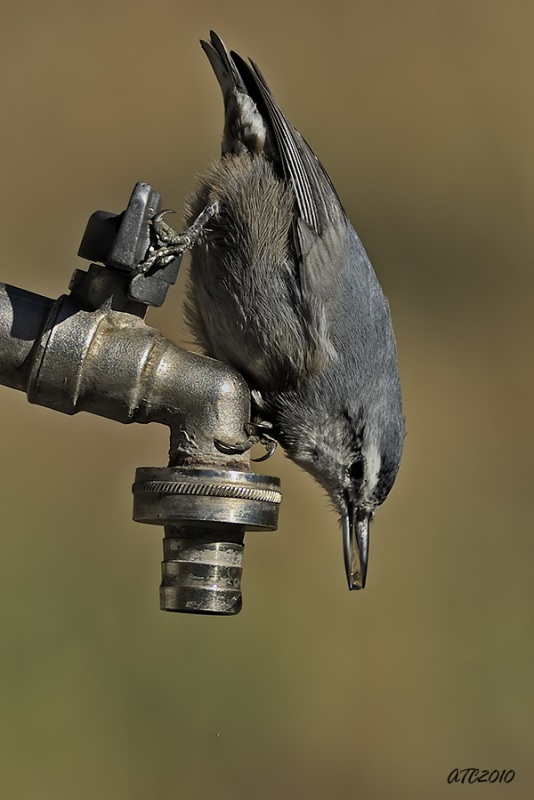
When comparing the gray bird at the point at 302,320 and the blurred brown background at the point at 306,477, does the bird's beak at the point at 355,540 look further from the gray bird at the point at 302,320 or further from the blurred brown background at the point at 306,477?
the blurred brown background at the point at 306,477

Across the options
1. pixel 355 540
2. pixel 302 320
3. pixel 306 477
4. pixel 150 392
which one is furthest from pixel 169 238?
pixel 306 477

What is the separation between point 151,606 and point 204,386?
5.98ft

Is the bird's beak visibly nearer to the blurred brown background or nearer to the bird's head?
the bird's head

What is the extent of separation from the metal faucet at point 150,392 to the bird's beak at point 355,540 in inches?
30.3

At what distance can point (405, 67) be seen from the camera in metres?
4.84

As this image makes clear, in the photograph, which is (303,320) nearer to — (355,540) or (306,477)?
(355,540)

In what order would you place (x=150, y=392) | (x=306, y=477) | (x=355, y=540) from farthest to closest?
(x=306, y=477) → (x=355, y=540) → (x=150, y=392)

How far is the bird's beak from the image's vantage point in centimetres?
289

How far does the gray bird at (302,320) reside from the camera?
2928 mm

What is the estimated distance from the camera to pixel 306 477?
4.23 m

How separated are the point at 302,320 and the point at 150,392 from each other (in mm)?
912

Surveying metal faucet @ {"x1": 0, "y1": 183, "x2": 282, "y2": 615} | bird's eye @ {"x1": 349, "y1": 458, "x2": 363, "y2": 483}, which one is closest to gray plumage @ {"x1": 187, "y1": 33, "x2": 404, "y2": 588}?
bird's eye @ {"x1": 349, "y1": 458, "x2": 363, "y2": 483}

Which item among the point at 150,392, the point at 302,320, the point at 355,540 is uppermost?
the point at 302,320

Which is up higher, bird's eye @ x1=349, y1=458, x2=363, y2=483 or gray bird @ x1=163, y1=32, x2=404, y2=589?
gray bird @ x1=163, y1=32, x2=404, y2=589
